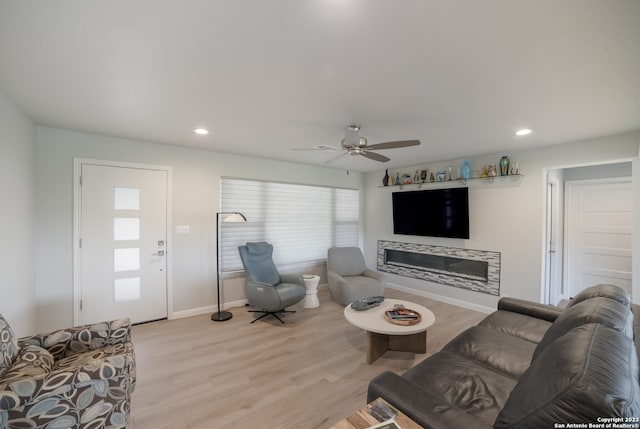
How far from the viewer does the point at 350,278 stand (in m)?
4.50

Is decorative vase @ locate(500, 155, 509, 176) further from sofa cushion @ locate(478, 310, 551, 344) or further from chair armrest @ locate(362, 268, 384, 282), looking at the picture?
chair armrest @ locate(362, 268, 384, 282)

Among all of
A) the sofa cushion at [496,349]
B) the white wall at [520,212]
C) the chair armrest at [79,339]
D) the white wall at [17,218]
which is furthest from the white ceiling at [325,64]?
the sofa cushion at [496,349]

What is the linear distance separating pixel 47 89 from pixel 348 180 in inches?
179

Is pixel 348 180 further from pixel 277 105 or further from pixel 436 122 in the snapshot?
pixel 277 105

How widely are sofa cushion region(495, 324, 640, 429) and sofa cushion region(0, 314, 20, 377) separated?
2.44m

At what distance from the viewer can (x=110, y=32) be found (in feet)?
4.69

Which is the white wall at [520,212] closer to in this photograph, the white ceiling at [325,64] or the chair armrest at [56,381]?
the white ceiling at [325,64]

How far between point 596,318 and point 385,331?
1.40 meters

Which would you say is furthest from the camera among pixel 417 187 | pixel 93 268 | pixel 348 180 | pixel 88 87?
pixel 348 180

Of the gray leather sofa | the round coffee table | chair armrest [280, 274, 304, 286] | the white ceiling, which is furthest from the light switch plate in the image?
the gray leather sofa

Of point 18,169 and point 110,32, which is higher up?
point 110,32

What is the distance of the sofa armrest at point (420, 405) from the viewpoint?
108cm

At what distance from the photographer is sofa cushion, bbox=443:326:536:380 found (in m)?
1.78

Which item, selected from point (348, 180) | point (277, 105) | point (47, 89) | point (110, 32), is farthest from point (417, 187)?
point (47, 89)
